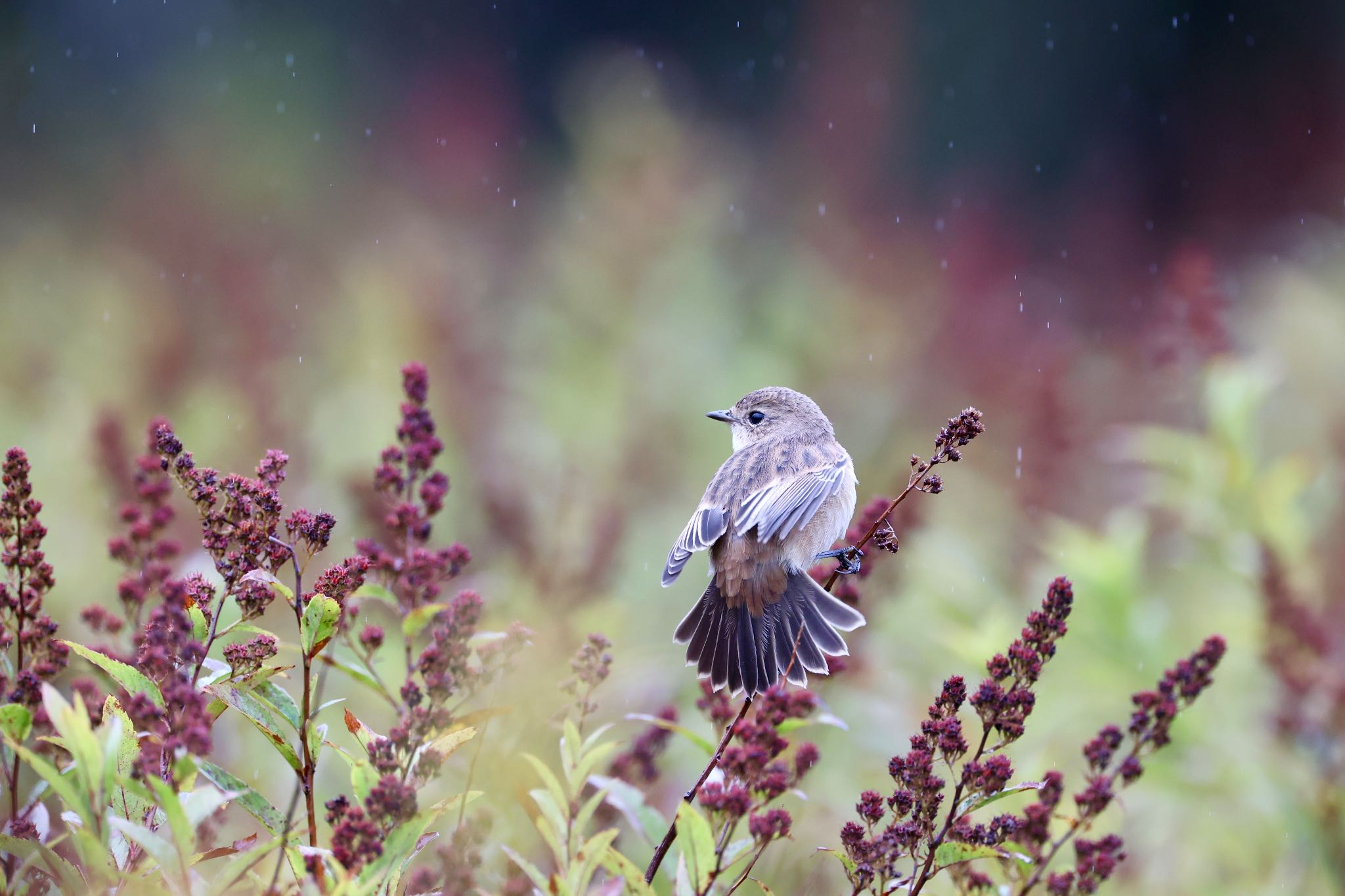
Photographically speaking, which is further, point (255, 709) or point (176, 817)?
point (255, 709)

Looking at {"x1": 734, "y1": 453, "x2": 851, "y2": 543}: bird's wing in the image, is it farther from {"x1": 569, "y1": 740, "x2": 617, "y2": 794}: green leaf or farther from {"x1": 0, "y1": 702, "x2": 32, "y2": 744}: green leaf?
{"x1": 0, "y1": 702, "x2": 32, "y2": 744}: green leaf

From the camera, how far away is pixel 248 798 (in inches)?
58.9

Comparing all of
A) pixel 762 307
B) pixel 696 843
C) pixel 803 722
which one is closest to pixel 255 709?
pixel 696 843

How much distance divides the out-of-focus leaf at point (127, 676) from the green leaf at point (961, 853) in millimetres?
1025

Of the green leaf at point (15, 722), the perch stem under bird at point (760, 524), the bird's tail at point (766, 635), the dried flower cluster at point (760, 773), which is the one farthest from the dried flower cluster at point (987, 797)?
the green leaf at point (15, 722)

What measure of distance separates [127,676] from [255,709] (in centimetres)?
18

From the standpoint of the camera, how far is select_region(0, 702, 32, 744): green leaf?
138 centimetres

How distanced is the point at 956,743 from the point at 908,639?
3137 millimetres

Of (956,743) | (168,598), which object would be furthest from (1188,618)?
(168,598)

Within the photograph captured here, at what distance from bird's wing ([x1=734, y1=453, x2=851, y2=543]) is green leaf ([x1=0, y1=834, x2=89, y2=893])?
5.36 feet

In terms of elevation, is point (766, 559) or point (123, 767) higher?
point (766, 559)

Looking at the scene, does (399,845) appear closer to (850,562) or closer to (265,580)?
(265,580)

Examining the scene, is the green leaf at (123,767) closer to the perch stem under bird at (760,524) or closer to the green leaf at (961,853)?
the perch stem under bird at (760,524)

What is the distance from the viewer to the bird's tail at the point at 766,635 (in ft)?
7.63
